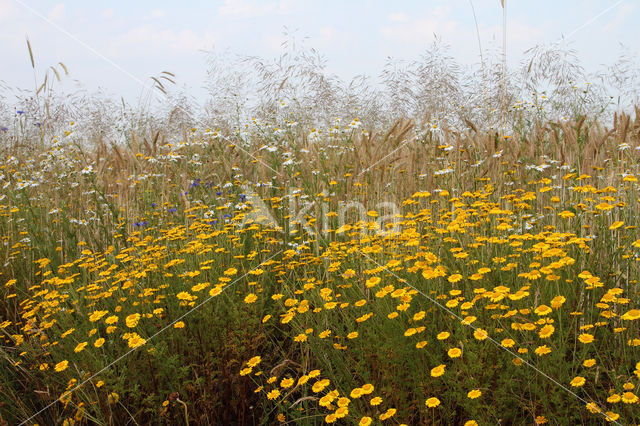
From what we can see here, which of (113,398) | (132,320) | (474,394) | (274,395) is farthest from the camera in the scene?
(132,320)

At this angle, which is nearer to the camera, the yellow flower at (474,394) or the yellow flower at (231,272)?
the yellow flower at (474,394)

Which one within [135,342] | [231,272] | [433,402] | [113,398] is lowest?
[113,398]

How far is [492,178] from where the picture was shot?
3.64 meters

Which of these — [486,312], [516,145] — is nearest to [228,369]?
[486,312]

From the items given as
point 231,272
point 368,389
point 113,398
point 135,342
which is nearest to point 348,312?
point 231,272

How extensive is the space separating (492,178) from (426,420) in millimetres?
2494

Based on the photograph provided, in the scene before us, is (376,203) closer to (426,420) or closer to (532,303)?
(532,303)

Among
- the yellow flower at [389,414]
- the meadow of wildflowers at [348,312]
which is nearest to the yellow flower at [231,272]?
the meadow of wildflowers at [348,312]

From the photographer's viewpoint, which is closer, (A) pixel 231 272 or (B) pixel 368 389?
(B) pixel 368 389

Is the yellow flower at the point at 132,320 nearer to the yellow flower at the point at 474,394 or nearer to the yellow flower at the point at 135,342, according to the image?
the yellow flower at the point at 135,342

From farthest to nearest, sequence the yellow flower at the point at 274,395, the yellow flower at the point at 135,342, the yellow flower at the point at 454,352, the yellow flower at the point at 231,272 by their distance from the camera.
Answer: the yellow flower at the point at 231,272 < the yellow flower at the point at 135,342 < the yellow flower at the point at 274,395 < the yellow flower at the point at 454,352

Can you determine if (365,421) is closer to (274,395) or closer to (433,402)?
(433,402)

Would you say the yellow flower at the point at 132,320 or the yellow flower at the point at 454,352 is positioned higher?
the yellow flower at the point at 132,320

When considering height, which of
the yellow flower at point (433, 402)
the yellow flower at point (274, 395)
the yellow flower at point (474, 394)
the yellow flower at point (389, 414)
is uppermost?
the yellow flower at point (474, 394)
